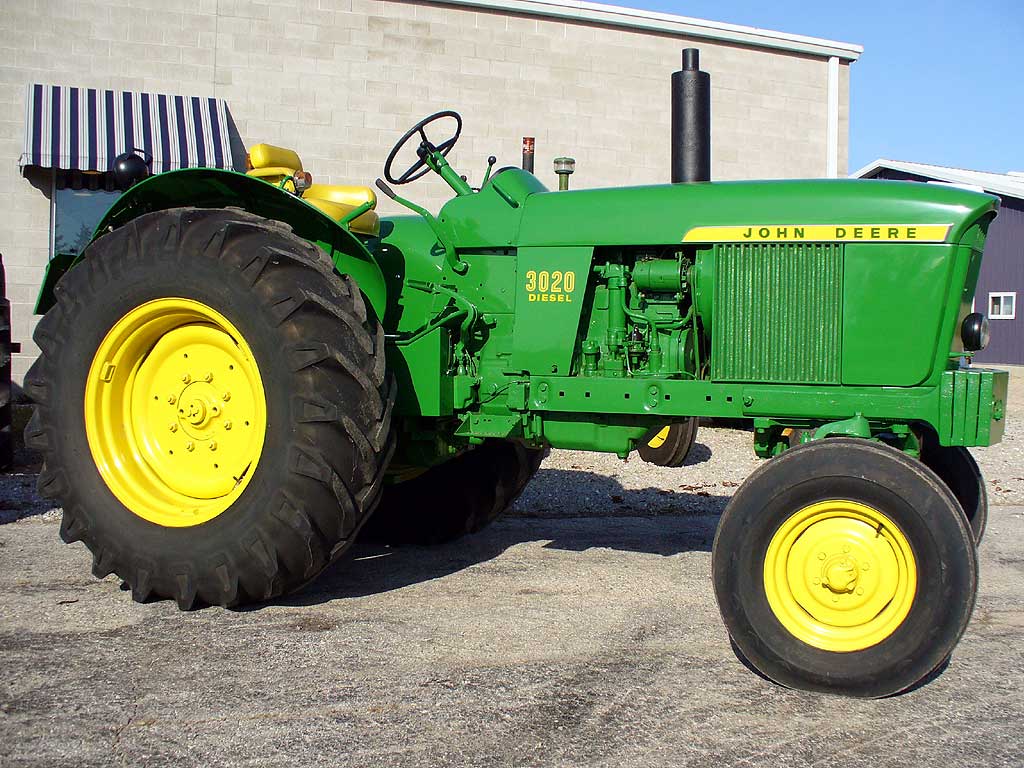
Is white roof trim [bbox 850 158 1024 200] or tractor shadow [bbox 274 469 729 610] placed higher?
white roof trim [bbox 850 158 1024 200]

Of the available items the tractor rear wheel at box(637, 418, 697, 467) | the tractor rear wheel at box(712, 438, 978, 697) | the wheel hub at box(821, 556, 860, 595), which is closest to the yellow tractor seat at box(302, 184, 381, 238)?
the tractor rear wheel at box(712, 438, 978, 697)

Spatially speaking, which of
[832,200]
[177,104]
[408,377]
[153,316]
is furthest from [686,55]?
[177,104]

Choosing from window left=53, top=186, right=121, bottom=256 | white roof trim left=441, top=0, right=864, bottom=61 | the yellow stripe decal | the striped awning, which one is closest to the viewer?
the yellow stripe decal

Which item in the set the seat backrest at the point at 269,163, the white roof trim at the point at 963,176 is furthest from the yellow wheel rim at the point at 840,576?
the white roof trim at the point at 963,176

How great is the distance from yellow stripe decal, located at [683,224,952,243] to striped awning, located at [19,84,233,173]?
7.86m

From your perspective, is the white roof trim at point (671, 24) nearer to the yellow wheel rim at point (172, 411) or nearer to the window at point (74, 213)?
the window at point (74, 213)

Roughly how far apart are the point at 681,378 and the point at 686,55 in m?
1.52

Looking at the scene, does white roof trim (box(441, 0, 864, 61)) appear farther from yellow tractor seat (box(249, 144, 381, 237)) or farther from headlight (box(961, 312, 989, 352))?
headlight (box(961, 312, 989, 352))

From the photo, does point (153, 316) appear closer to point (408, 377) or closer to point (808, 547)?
point (408, 377)

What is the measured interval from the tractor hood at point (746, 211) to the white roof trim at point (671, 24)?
9.01 meters

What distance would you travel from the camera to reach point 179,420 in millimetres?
4473

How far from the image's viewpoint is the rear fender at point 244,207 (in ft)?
14.6

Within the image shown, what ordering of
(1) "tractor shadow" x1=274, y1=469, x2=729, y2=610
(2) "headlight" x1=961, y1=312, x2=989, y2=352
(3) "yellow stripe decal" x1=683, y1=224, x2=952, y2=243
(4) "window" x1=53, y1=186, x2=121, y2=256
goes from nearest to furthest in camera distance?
1. (3) "yellow stripe decal" x1=683, y1=224, x2=952, y2=243
2. (2) "headlight" x1=961, y1=312, x2=989, y2=352
3. (1) "tractor shadow" x1=274, y1=469, x2=729, y2=610
4. (4) "window" x1=53, y1=186, x2=121, y2=256

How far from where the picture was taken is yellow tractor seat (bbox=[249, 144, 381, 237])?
16.1 ft
